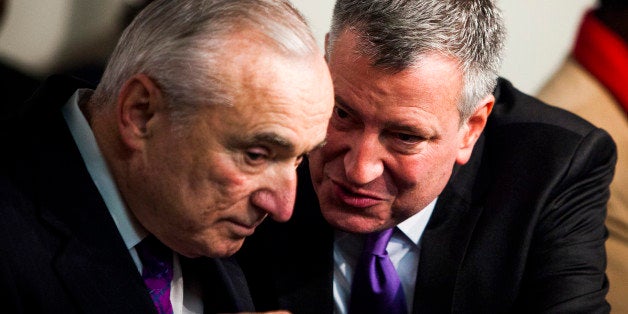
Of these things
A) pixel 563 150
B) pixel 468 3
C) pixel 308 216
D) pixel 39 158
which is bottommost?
pixel 308 216

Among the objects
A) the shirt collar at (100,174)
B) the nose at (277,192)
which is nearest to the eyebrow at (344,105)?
the nose at (277,192)

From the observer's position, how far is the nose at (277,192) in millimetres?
1638

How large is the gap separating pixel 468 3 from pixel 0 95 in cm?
118

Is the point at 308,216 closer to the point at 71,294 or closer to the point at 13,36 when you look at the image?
the point at 71,294

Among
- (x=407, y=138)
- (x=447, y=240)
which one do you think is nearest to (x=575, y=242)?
(x=447, y=240)

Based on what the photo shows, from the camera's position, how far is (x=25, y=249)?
5.10ft

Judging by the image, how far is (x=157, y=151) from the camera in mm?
1589

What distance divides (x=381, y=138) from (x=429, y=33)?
0.23 metres

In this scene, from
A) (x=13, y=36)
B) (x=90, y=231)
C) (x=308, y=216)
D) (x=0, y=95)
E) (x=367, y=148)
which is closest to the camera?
(x=90, y=231)

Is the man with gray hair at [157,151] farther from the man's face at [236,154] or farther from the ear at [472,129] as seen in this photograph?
the ear at [472,129]

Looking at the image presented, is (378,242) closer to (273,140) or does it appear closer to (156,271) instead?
(156,271)

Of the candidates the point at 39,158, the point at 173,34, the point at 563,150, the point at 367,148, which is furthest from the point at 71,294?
the point at 563,150

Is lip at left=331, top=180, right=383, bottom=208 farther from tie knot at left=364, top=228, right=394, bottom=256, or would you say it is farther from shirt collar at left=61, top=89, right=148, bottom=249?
shirt collar at left=61, top=89, right=148, bottom=249

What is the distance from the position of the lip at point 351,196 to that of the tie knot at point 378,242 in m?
0.20
